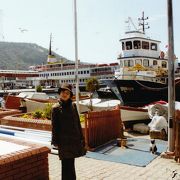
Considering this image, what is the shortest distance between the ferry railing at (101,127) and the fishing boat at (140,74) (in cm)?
1789

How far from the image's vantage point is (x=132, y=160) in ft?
25.3

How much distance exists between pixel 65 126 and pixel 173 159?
12.5ft

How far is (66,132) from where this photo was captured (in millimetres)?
5016

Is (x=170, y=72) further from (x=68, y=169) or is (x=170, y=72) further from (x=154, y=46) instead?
(x=154, y=46)

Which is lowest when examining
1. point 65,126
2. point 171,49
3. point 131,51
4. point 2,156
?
point 2,156

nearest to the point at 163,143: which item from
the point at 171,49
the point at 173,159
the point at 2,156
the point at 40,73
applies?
the point at 173,159

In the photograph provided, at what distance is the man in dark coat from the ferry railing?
12.5 ft

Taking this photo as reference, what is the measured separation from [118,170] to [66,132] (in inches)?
95.5

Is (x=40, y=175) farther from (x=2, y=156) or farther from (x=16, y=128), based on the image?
(x=16, y=128)

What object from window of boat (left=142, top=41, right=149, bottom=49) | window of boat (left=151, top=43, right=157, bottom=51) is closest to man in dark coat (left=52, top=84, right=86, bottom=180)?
window of boat (left=142, top=41, right=149, bottom=49)

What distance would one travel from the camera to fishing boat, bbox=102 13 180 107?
28.4 meters

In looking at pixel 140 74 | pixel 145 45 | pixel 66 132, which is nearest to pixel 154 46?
pixel 145 45

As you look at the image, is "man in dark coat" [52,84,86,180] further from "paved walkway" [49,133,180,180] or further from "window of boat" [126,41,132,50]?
"window of boat" [126,41,132,50]

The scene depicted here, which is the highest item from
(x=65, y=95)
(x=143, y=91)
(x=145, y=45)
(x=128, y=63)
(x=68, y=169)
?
(x=145, y=45)
